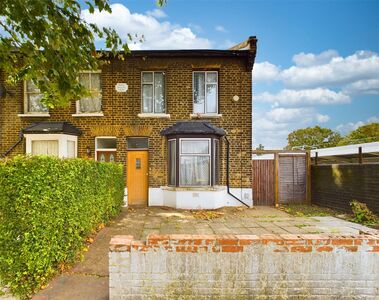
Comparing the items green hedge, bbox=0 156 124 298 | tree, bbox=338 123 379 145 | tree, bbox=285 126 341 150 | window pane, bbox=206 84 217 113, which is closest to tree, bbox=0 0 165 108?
green hedge, bbox=0 156 124 298

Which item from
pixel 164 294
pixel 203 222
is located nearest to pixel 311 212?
pixel 203 222

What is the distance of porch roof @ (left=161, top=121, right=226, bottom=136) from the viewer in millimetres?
11859

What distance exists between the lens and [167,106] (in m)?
12.7

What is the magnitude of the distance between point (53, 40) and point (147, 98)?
7.32m

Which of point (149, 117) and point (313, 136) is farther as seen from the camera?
point (313, 136)

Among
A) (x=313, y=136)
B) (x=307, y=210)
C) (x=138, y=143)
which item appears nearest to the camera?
(x=307, y=210)

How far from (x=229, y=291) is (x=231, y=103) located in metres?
10.1

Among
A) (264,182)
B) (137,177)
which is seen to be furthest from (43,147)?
(264,182)

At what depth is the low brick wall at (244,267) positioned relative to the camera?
11.5ft

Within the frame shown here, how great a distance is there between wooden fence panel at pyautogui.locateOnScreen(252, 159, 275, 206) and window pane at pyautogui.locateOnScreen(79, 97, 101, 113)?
311 inches

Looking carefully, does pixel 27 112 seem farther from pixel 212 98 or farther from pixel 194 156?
pixel 212 98

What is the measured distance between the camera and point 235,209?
470 inches

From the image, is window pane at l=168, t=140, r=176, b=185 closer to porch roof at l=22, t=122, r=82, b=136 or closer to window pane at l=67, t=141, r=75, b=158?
porch roof at l=22, t=122, r=82, b=136

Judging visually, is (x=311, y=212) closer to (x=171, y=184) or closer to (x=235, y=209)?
(x=235, y=209)
